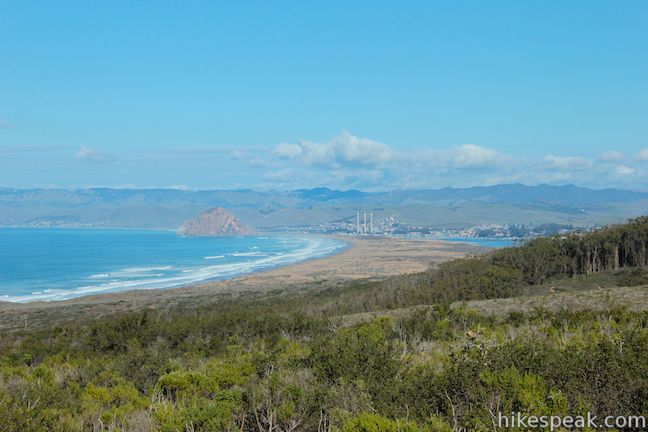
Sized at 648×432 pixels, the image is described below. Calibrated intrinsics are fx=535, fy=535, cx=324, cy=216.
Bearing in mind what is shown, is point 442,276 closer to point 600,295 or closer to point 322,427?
point 600,295

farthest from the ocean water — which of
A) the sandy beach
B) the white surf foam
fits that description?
the sandy beach

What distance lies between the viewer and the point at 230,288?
2217 inches

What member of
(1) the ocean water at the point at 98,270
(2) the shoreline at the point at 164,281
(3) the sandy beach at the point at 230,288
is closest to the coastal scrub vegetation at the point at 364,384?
(3) the sandy beach at the point at 230,288

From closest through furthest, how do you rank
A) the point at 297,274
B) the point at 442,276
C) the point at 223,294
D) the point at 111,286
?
the point at 442,276
the point at 223,294
the point at 111,286
the point at 297,274

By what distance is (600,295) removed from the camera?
21.0m

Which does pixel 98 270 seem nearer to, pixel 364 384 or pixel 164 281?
pixel 164 281

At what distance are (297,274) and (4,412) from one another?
69058 millimetres

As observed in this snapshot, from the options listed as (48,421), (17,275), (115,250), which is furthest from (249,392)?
(115,250)

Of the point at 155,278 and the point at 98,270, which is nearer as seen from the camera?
the point at 155,278

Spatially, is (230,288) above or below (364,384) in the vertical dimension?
below

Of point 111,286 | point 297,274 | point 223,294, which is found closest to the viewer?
point 223,294

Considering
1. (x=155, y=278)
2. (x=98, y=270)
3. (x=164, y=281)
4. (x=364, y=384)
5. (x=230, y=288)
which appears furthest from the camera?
(x=98, y=270)

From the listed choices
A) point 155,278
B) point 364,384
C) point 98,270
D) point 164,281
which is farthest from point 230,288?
point 364,384

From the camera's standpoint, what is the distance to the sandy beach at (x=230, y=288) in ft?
134
